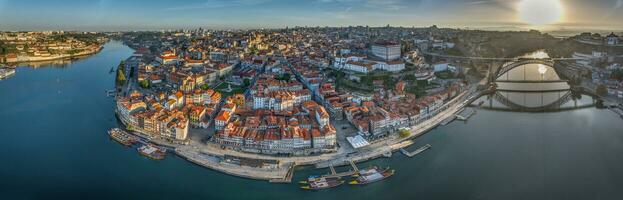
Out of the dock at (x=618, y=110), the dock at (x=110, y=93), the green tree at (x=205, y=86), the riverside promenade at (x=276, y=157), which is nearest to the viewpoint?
the riverside promenade at (x=276, y=157)

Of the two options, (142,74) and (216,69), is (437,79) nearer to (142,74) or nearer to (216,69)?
(216,69)

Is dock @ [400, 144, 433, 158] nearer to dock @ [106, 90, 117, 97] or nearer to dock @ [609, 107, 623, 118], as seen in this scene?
dock @ [609, 107, 623, 118]

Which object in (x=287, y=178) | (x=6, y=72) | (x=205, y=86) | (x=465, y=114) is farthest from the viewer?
(x=6, y=72)

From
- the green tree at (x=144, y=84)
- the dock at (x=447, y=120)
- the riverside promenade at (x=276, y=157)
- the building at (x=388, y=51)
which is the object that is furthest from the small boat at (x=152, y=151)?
the building at (x=388, y=51)

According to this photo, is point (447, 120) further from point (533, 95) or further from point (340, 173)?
point (533, 95)

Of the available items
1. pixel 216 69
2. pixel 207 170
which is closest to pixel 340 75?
pixel 216 69

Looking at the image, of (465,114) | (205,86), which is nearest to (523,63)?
(465,114)

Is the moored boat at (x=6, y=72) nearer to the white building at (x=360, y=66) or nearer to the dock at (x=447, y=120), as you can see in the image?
the white building at (x=360, y=66)
